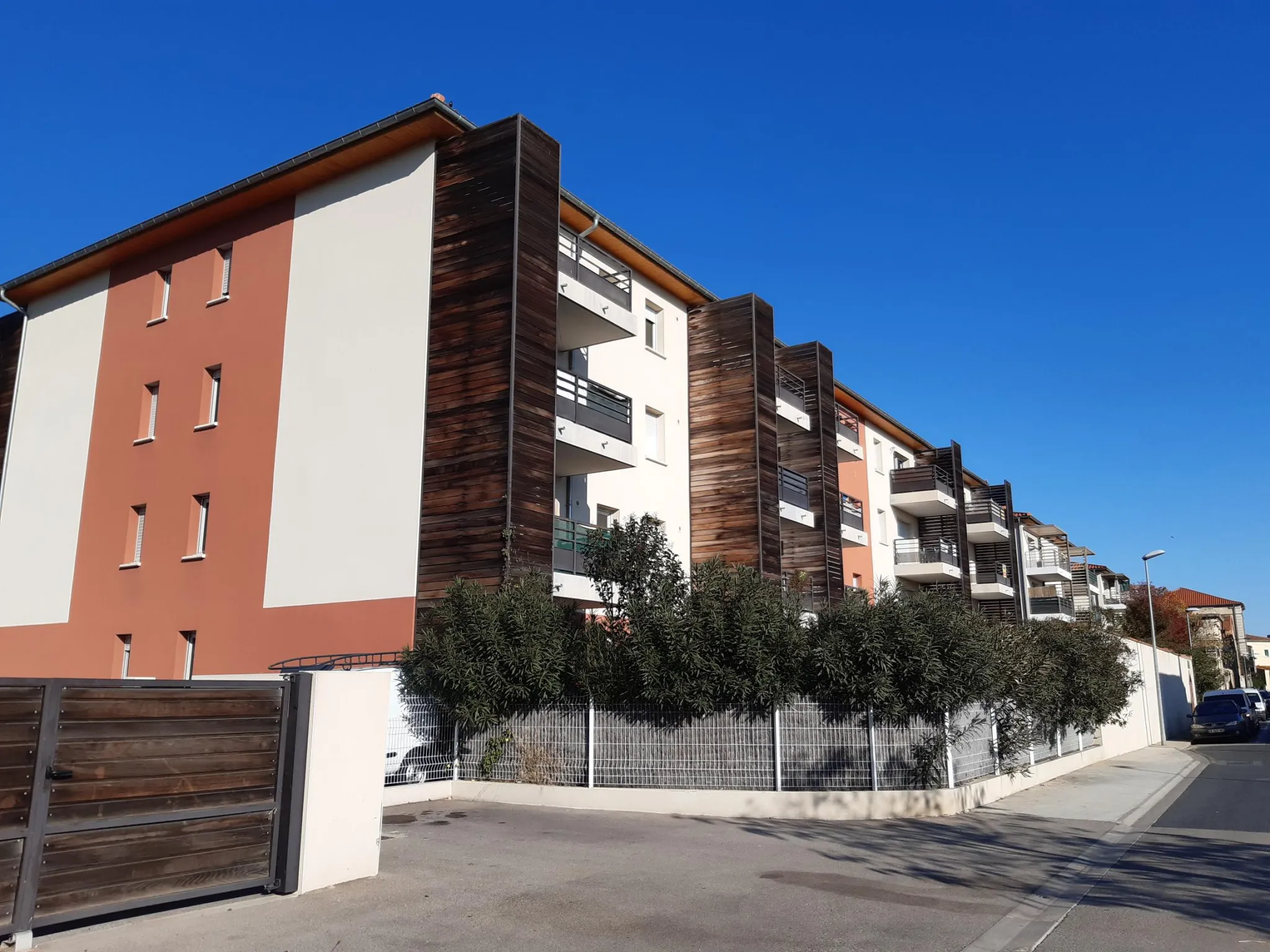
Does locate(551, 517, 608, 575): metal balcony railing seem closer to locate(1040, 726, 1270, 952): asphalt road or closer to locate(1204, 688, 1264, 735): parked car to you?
locate(1040, 726, 1270, 952): asphalt road

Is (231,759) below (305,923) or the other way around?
the other way around

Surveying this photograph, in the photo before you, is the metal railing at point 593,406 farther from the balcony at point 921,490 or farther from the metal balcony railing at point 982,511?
the metal balcony railing at point 982,511

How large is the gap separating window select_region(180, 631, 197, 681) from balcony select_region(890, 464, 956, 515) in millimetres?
26697

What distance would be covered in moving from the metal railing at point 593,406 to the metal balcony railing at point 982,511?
88.5ft

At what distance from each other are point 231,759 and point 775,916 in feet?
14.0

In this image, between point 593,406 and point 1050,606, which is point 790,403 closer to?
point 593,406

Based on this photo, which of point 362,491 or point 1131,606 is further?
point 1131,606

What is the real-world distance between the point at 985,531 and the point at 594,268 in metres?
27.7

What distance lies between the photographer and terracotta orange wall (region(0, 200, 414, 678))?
19172 mm

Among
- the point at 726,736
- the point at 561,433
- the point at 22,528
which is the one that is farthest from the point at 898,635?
the point at 22,528

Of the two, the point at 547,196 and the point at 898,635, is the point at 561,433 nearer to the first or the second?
the point at 547,196

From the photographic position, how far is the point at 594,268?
71.5 ft

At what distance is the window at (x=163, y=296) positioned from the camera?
22.9m

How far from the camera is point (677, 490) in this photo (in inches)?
945
